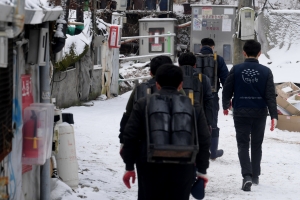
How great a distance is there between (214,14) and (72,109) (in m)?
11.1

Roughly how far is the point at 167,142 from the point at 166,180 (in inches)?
12.4

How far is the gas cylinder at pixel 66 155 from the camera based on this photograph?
704 cm

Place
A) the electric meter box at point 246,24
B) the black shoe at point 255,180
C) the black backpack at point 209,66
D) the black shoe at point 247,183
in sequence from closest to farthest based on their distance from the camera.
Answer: the black shoe at point 247,183, the black shoe at point 255,180, the black backpack at point 209,66, the electric meter box at point 246,24

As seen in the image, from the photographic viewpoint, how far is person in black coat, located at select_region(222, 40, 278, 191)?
7.59 m

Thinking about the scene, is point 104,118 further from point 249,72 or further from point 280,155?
point 249,72

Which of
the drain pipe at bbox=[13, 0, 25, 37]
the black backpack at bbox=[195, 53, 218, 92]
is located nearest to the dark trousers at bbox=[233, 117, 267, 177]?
the black backpack at bbox=[195, 53, 218, 92]

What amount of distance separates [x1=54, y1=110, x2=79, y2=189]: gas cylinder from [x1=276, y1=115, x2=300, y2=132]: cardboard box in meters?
5.95

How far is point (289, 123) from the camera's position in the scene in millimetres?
12156

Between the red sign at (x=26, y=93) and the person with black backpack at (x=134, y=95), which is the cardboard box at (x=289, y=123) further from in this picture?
the red sign at (x=26, y=93)

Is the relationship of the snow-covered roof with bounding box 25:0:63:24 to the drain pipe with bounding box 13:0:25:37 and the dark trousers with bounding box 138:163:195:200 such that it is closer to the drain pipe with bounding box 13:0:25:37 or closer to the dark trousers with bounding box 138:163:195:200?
the drain pipe with bounding box 13:0:25:37

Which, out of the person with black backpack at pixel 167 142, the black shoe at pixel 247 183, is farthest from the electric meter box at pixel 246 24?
the person with black backpack at pixel 167 142

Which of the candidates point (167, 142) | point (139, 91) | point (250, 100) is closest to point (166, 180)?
point (167, 142)

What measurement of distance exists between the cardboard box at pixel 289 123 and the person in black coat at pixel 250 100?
14.6 ft

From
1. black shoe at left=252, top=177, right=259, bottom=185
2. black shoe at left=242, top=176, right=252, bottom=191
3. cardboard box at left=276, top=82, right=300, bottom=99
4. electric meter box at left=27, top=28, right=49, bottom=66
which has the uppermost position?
electric meter box at left=27, top=28, right=49, bottom=66
